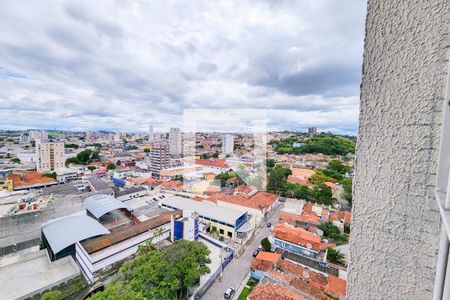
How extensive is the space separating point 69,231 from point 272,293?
16.0 feet

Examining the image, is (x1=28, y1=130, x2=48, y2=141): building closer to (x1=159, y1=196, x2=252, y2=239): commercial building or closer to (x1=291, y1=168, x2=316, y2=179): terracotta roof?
(x1=159, y1=196, x2=252, y2=239): commercial building

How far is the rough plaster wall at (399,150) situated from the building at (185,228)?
5.05 meters

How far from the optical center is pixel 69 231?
4.94 meters

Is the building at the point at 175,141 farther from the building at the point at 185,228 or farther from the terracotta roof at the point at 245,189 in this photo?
the building at the point at 185,228

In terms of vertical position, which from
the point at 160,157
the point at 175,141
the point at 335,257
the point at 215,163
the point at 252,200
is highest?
the point at 175,141

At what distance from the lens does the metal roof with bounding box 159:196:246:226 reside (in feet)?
19.9

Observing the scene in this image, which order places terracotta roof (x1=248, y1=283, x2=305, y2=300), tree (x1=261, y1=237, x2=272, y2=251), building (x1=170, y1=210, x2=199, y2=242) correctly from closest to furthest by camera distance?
terracotta roof (x1=248, y1=283, x2=305, y2=300) → building (x1=170, y1=210, x2=199, y2=242) → tree (x1=261, y1=237, x2=272, y2=251)

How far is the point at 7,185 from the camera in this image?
969 centimetres

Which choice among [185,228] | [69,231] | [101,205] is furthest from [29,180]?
[185,228]

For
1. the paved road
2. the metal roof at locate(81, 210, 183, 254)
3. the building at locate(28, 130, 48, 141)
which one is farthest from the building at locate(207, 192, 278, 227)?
the building at locate(28, 130, 48, 141)

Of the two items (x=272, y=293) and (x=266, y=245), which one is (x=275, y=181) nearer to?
(x=266, y=245)

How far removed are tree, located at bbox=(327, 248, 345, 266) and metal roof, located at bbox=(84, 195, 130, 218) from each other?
601cm

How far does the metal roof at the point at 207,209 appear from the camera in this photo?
608cm

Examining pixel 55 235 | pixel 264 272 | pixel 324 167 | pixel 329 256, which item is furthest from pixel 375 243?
pixel 324 167
